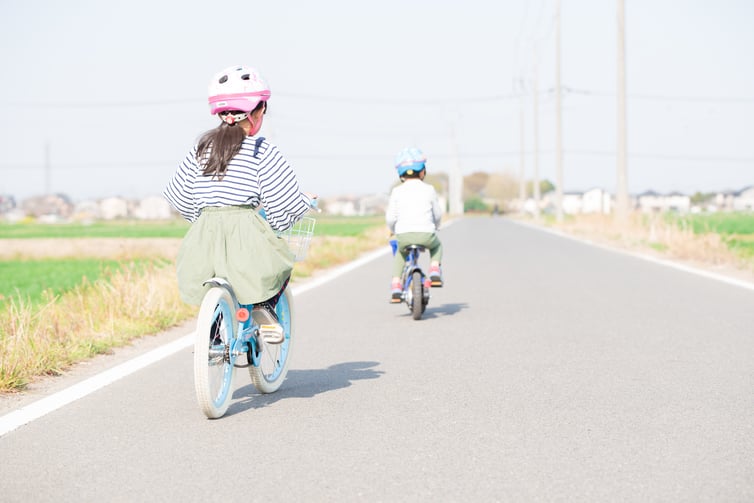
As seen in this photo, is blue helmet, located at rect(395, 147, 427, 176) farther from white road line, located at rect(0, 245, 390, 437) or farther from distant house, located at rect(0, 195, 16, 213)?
distant house, located at rect(0, 195, 16, 213)

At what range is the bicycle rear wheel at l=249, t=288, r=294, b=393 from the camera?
20.4 feet

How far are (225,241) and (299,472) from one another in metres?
1.60

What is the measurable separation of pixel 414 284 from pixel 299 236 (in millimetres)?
4662

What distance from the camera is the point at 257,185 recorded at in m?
5.66

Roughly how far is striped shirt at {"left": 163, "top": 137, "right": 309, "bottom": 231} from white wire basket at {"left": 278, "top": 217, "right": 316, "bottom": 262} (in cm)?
20

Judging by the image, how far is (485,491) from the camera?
4168 mm

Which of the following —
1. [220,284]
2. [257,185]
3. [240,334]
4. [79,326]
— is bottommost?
[79,326]

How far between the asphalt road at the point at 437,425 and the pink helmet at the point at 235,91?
1721 millimetres

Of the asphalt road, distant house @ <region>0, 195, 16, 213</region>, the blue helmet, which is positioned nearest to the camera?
the asphalt road

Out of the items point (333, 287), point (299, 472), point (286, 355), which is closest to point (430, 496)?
point (299, 472)

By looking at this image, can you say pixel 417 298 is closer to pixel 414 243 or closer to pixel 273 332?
pixel 414 243

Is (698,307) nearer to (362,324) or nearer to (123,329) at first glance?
(362,324)

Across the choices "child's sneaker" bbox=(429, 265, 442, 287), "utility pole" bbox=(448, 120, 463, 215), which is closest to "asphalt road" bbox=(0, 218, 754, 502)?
"child's sneaker" bbox=(429, 265, 442, 287)

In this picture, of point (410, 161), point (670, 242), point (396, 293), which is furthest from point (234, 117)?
point (670, 242)
